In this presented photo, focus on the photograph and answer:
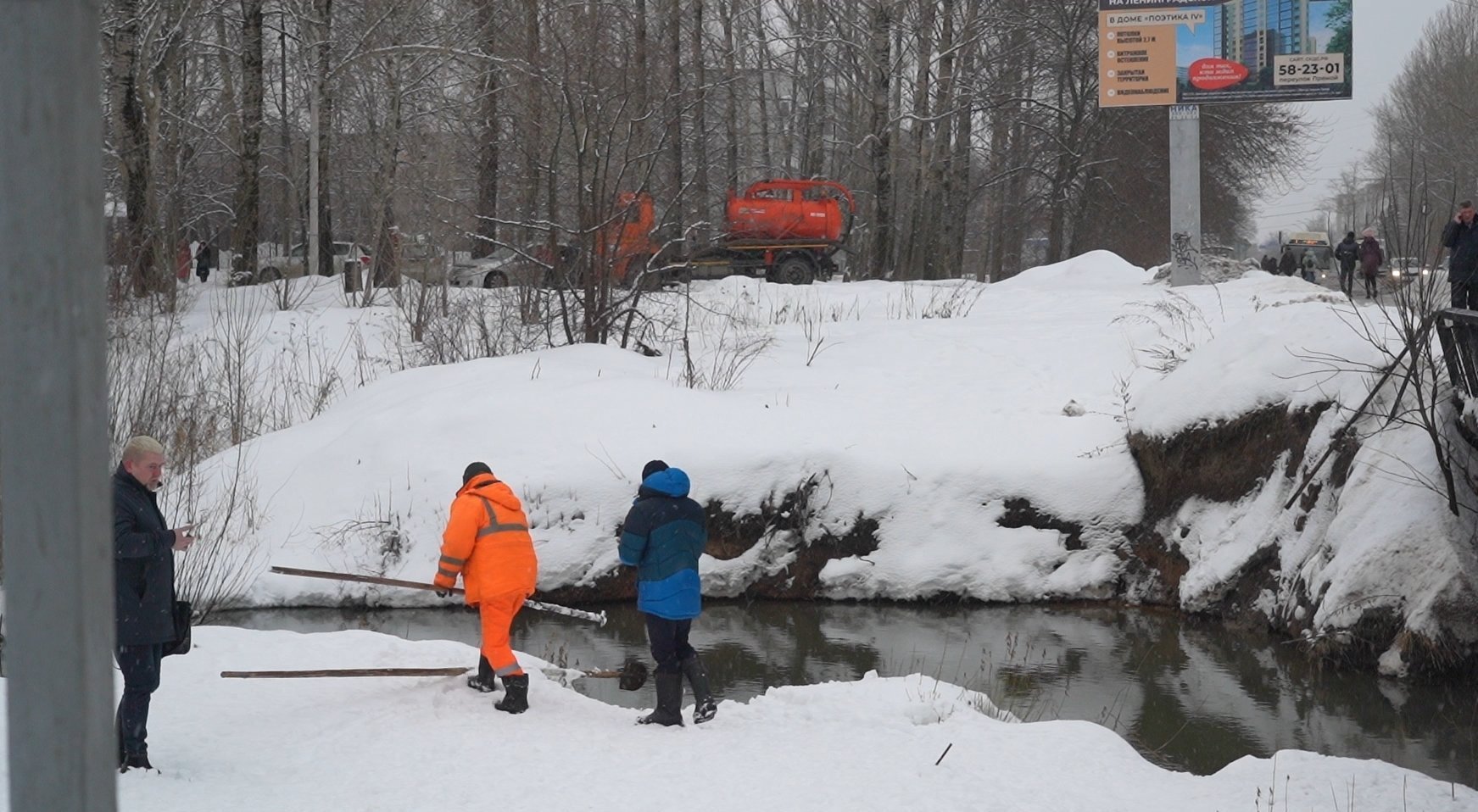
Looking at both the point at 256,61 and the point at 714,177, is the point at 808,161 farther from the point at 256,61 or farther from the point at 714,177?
the point at 256,61

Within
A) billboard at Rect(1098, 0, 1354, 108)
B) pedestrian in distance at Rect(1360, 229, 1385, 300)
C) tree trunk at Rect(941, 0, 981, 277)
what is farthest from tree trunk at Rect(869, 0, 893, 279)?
pedestrian in distance at Rect(1360, 229, 1385, 300)

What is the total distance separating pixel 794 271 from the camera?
3006 cm

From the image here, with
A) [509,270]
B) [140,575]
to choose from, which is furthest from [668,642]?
[509,270]

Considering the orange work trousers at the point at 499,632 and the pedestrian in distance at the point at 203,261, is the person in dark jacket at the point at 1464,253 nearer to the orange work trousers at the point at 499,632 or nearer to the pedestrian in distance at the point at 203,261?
the orange work trousers at the point at 499,632

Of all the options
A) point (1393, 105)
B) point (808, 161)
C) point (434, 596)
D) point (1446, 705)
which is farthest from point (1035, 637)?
point (1393, 105)

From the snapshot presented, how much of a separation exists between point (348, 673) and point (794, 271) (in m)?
23.1

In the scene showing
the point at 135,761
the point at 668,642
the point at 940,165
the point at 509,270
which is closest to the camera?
the point at 135,761

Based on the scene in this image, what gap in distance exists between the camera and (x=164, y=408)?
13.8 metres

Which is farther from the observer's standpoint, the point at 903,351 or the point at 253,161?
the point at 253,161

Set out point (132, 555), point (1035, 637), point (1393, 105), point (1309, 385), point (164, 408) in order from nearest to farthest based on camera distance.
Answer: point (132, 555)
point (1035, 637)
point (1309, 385)
point (164, 408)
point (1393, 105)

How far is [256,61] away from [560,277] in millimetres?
12267

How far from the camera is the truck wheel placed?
29969 millimetres

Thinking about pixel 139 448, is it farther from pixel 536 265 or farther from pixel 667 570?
pixel 536 265

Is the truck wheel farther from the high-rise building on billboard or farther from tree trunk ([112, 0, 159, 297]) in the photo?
tree trunk ([112, 0, 159, 297])
